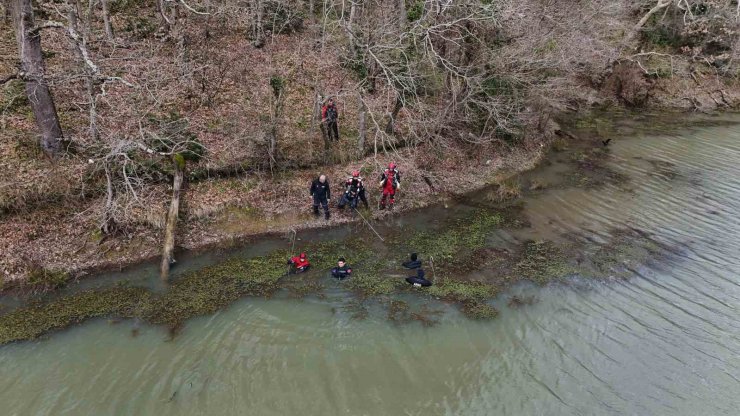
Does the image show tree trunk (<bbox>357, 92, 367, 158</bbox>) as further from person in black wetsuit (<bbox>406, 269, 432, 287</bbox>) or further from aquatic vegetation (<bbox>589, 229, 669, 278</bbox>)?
aquatic vegetation (<bbox>589, 229, 669, 278</bbox>)

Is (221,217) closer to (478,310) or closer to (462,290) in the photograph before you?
(462,290)

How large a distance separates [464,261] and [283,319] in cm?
551

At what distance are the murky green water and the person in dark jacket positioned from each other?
374cm

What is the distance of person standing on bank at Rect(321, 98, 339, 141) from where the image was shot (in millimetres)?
15305

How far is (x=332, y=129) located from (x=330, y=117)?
45.5 inches

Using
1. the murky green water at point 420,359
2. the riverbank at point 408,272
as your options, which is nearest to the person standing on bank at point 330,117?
the riverbank at point 408,272

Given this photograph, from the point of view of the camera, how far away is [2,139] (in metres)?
12.8

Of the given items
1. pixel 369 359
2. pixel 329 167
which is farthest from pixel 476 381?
pixel 329 167

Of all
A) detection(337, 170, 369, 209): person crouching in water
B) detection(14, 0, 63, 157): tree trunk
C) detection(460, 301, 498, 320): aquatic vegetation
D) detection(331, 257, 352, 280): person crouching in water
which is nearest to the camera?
detection(460, 301, 498, 320): aquatic vegetation

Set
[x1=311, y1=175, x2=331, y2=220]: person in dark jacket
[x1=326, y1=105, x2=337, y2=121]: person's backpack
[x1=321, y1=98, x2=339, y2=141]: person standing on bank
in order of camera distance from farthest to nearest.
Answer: [x1=326, y1=105, x2=337, y2=121]: person's backpack, [x1=321, y1=98, x2=339, y2=141]: person standing on bank, [x1=311, y1=175, x2=331, y2=220]: person in dark jacket

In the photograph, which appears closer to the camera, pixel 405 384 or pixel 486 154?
pixel 405 384

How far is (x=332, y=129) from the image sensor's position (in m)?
16.9

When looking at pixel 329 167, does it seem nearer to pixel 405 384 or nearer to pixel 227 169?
pixel 227 169

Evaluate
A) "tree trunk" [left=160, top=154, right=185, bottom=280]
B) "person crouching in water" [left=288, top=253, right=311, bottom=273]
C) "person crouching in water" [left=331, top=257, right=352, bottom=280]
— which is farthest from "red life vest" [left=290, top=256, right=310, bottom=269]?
"tree trunk" [left=160, top=154, right=185, bottom=280]
